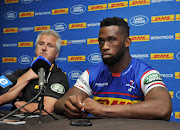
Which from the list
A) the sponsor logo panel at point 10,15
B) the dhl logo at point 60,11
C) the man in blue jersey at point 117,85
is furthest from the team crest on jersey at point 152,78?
the sponsor logo panel at point 10,15

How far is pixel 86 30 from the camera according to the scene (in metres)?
2.59

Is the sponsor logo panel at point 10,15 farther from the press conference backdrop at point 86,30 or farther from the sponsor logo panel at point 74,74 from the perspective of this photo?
the sponsor logo panel at point 74,74

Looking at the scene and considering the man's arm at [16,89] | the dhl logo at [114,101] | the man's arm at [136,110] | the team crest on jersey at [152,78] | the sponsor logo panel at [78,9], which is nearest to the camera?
the man's arm at [136,110]

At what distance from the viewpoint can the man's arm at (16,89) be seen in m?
1.61

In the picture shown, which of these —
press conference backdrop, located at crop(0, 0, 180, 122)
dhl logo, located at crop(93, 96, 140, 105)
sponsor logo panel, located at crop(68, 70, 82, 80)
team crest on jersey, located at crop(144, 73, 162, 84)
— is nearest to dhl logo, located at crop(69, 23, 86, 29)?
press conference backdrop, located at crop(0, 0, 180, 122)

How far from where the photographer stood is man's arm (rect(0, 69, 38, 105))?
1607mm

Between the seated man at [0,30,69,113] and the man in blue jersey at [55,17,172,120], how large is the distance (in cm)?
20

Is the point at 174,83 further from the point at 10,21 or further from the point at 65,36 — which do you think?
Answer: the point at 10,21

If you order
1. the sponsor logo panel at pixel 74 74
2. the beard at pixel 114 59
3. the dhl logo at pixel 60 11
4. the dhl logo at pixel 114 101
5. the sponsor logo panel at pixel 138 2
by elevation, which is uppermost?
the dhl logo at pixel 60 11

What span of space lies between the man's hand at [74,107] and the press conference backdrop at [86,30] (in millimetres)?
1465

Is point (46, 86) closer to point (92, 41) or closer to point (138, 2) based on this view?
point (92, 41)

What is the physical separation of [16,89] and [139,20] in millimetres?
1642

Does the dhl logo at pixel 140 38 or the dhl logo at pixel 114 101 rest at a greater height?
the dhl logo at pixel 140 38

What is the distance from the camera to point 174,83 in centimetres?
214
